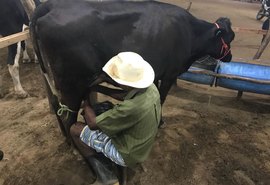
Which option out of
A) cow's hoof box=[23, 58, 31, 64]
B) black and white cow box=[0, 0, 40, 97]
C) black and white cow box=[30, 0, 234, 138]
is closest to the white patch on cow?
black and white cow box=[0, 0, 40, 97]

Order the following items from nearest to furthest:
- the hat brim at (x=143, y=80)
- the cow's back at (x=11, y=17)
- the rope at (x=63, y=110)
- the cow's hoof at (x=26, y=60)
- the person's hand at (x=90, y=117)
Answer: the hat brim at (x=143, y=80)
the person's hand at (x=90, y=117)
the rope at (x=63, y=110)
the cow's back at (x=11, y=17)
the cow's hoof at (x=26, y=60)

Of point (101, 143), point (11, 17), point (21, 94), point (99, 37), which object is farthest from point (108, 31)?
point (11, 17)

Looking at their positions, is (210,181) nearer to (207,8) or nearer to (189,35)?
(189,35)

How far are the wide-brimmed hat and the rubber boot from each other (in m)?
0.97

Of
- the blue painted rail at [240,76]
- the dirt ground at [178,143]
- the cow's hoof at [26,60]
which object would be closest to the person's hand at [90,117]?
the dirt ground at [178,143]

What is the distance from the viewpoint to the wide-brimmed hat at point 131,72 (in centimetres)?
255

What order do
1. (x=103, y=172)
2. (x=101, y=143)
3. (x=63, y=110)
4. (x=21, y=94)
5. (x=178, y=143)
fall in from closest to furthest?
1. (x=101, y=143)
2. (x=103, y=172)
3. (x=63, y=110)
4. (x=178, y=143)
5. (x=21, y=94)

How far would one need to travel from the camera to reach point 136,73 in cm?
255

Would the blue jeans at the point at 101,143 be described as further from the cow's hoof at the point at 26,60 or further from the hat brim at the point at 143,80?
the cow's hoof at the point at 26,60

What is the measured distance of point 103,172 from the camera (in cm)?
309

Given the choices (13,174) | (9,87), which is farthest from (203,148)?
(9,87)

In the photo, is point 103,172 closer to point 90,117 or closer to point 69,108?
point 90,117

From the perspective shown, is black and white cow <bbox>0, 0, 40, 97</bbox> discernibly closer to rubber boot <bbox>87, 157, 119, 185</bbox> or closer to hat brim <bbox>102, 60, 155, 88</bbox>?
rubber boot <bbox>87, 157, 119, 185</bbox>

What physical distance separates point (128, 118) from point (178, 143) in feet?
5.77
